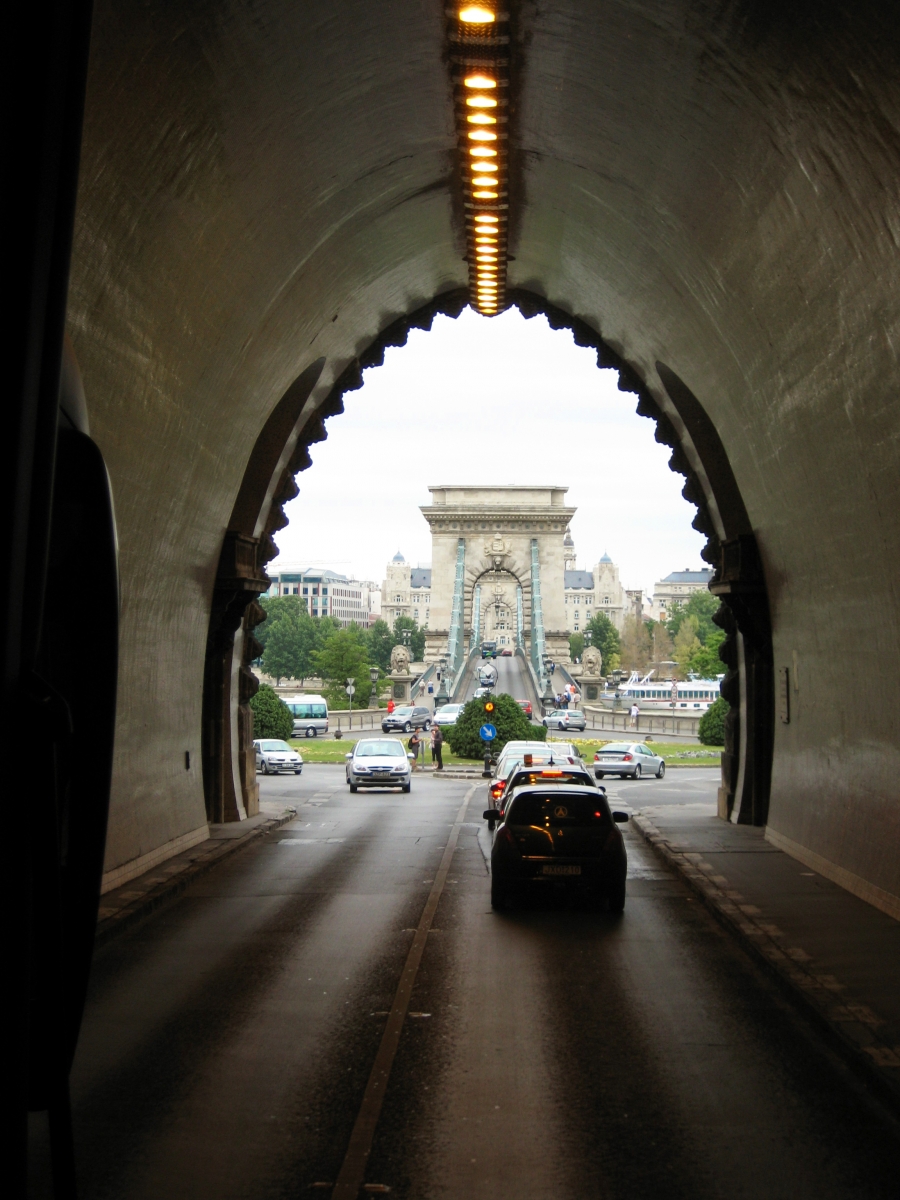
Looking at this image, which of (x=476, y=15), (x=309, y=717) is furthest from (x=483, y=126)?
(x=309, y=717)

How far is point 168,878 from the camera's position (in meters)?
16.5

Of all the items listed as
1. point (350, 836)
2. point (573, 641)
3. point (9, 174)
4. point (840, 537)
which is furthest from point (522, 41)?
point (573, 641)

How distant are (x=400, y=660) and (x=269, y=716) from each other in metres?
51.4

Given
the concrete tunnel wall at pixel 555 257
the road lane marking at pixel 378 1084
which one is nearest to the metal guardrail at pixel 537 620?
the concrete tunnel wall at pixel 555 257

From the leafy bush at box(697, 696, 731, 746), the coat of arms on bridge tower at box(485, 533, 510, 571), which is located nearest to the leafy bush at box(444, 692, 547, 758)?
the leafy bush at box(697, 696, 731, 746)

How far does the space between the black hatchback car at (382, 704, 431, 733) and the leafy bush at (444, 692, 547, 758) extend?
14.3 metres

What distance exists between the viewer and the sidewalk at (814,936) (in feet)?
28.8

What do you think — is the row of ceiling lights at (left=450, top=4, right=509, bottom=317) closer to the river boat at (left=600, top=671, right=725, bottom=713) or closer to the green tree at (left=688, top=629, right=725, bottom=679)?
the river boat at (left=600, top=671, right=725, bottom=713)

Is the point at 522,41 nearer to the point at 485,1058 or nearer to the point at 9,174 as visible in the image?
the point at 485,1058

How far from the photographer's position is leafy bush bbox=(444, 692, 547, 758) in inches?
1870

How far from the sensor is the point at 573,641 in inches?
7672

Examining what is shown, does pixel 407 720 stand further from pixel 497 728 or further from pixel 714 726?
pixel 497 728

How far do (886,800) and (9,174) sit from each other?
1220cm

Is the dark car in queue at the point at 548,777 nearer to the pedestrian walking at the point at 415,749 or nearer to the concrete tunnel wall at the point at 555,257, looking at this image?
the concrete tunnel wall at the point at 555,257
